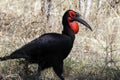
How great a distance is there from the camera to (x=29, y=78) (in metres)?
5.96

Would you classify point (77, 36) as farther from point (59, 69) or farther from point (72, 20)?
point (59, 69)

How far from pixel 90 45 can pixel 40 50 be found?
2.52 metres

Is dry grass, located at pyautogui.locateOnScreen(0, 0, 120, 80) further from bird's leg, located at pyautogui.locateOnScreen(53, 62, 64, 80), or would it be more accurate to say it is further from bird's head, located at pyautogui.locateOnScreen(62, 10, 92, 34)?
bird's head, located at pyautogui.locateOnScreen(62, 10, 92, 34)

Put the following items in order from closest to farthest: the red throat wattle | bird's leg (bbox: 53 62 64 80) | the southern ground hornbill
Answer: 1. the southern ground hornbill
2. bird's leg (bbox: 53 62 64 80)
3. the red throat wattle

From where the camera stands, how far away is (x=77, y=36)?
8500 mm

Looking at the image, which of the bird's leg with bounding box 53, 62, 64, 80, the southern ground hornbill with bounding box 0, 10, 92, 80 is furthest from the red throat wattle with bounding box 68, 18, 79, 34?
the bird's leg with bounding box 53, 62, 64, 80

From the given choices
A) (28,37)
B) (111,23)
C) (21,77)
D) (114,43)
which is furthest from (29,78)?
(111,23)

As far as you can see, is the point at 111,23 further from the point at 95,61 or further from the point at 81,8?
the point at 95,61

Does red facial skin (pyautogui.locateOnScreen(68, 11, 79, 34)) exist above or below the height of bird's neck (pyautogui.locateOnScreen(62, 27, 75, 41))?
above

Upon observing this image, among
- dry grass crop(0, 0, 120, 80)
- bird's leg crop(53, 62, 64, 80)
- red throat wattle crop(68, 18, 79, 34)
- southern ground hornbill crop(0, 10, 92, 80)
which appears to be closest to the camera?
southern ground hornbill crop(0, 10, 92, 80)

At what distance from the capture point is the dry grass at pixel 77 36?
6441mm

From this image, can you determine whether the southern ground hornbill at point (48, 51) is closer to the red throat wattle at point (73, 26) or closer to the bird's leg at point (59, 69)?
the bird's leg at point (59, 69)

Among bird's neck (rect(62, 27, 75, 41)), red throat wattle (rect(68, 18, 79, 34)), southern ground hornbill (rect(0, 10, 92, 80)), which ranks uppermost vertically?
red throat wattle (rect(68, 18, 79, 34))

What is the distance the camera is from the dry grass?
6441mm
